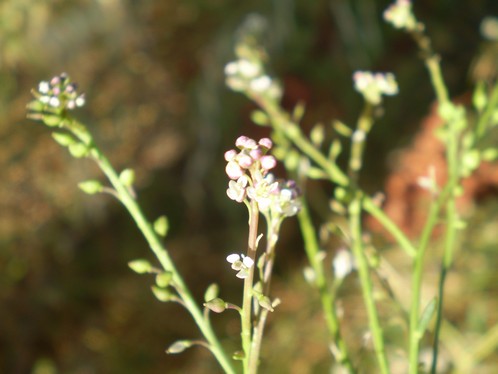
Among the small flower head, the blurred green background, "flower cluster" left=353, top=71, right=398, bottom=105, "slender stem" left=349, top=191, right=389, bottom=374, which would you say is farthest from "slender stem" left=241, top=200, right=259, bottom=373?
the blurred green background

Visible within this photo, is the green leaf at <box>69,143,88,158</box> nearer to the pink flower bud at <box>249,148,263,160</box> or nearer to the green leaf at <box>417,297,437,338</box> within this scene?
the pink flower bud at <box>249,148,263,160</box>

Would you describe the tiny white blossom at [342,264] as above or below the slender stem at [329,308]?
above

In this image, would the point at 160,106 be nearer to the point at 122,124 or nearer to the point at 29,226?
the point at 122,124

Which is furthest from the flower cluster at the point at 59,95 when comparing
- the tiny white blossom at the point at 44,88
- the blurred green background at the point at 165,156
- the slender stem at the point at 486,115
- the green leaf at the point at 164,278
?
the blurred green background at the point at 165,156

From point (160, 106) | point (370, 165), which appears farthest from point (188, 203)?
point (370, 165)

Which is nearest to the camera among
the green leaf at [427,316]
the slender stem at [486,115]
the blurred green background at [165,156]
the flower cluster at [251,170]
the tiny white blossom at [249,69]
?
the flower cluster at [251,170]

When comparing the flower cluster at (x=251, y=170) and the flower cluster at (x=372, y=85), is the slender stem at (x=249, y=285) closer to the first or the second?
the flower cluster at (x=251, y=170)

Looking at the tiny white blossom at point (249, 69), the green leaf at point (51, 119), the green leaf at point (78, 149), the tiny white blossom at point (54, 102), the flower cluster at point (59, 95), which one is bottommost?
the green leaf at point (78, 149)
